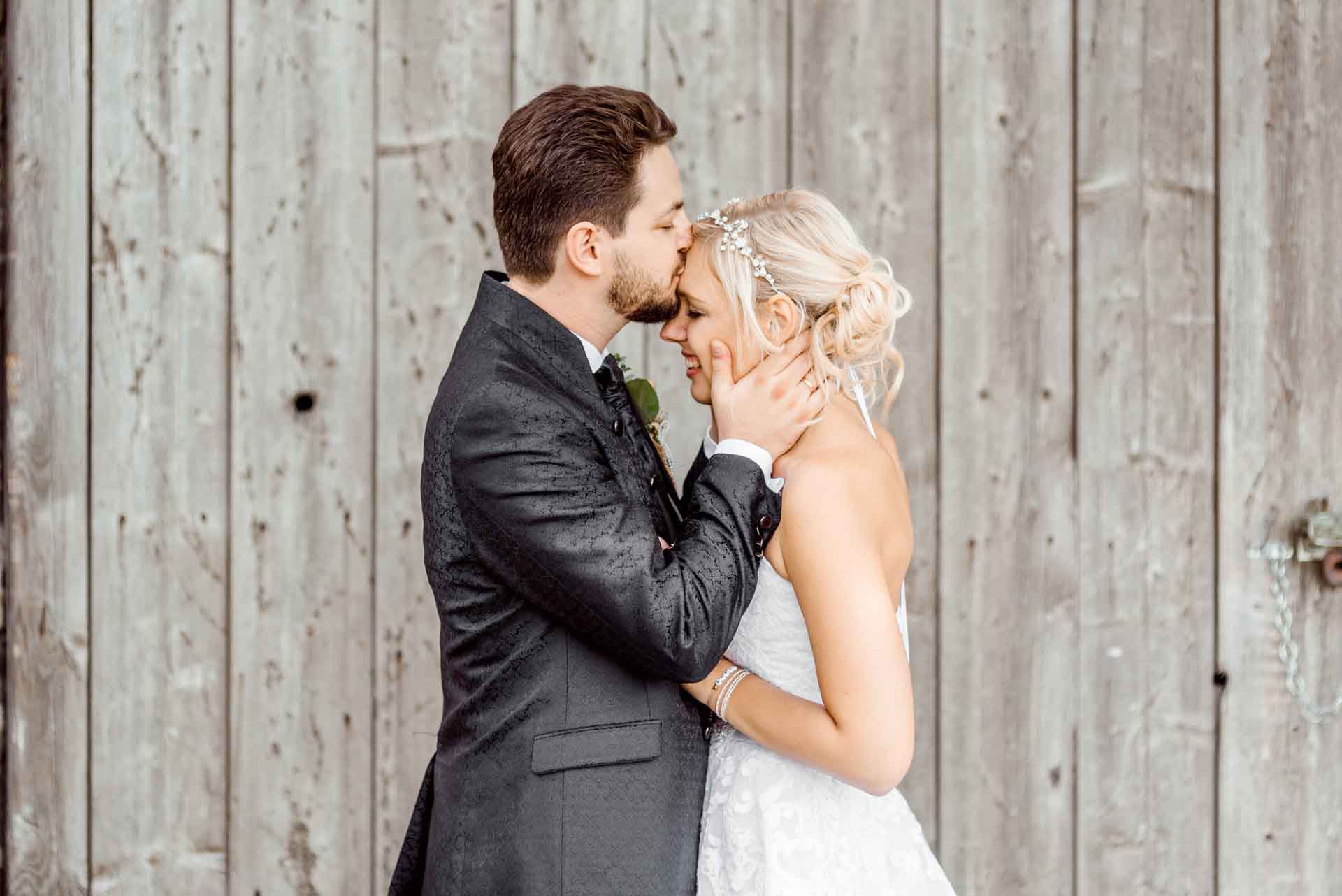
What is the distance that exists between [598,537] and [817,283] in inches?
21.8

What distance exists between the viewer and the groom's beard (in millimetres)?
1707

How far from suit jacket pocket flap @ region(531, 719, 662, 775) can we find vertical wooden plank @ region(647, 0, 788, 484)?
98 centimetres

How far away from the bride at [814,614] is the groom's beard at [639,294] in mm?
44

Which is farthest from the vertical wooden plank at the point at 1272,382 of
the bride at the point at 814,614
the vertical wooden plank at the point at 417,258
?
→ the vertical wooden plank at the point at 417,258

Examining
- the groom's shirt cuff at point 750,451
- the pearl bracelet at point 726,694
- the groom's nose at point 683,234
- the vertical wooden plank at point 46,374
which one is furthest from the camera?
the vertical wooden plank at point 46,374

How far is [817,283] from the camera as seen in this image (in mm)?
1746

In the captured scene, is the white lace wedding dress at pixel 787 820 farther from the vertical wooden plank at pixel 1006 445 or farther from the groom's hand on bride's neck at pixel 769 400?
the vertical wooden plank at pixel 1006 445

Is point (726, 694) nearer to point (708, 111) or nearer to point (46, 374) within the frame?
point (708, 111)

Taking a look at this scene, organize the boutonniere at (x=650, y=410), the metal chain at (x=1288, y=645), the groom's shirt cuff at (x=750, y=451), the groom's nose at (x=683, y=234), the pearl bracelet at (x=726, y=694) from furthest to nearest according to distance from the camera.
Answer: the metal chain at (x=1288, y=645), the boutonniere at (x=650, y=410), the groom's nose at (x=683, y=234), the pearl bracelet at (x=726, y=694), the groom's shirt cuff at (x=750, y=451)

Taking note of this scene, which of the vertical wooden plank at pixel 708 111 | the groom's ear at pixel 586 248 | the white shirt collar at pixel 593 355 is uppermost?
the vertical wooden plank at pixel 708 111

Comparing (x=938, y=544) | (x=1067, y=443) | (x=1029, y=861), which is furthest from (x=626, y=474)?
(x=1029, y=861)

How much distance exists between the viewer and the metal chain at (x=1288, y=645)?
2.56 meters

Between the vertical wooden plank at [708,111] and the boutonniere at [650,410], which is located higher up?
the vertical wooden plank at [708,111]

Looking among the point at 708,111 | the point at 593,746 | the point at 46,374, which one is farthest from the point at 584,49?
the point at 593,746
